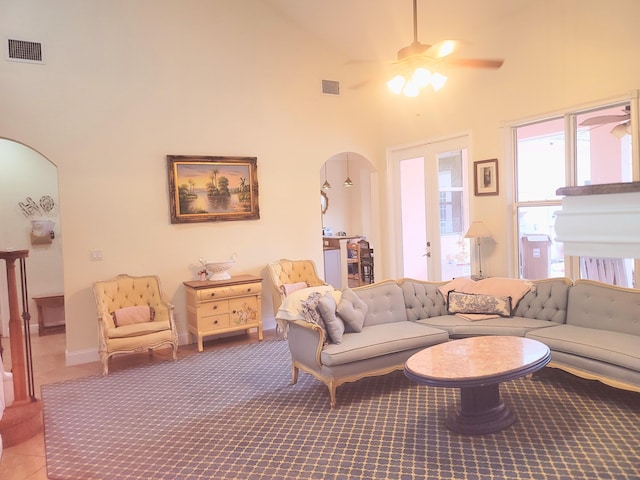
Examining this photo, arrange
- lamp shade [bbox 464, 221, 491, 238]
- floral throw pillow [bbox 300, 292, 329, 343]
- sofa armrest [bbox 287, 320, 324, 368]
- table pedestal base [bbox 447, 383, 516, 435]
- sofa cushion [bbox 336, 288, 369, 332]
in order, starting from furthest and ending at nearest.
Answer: lamp shade [bbox 464, 221, 491, 238] → sofa cushion [bbox 336, 288, 369, 332] → floral throw pillow [bbox 300, 292, 329, 343] → sofa armrest [bbox 287, 320, 324, 368] → table pedestal base [bbox 447, 383, 516, 435]

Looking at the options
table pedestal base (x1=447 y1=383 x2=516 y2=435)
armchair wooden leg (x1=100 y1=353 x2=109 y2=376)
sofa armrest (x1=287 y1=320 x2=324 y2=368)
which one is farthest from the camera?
armchair wooden leg (x1=100 y1=353 x2=109 y2=376)

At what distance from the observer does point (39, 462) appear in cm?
316

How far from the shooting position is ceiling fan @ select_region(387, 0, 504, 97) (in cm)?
336

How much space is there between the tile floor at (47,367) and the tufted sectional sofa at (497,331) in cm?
202

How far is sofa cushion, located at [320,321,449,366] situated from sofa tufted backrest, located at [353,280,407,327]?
13 cm

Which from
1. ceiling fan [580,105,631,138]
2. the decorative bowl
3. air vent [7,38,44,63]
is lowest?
the decorative bowl

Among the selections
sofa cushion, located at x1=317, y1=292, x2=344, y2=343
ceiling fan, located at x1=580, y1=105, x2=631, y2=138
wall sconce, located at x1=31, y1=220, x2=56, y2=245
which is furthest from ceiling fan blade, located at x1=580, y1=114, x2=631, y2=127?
wall sconce, located at x1=31, y1=220, x2=56, y2=245

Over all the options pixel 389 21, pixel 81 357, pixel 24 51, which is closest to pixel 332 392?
pixel 81 357

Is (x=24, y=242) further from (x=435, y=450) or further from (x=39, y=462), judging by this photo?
(x=435, y=450)

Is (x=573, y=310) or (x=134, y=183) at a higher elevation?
(x=134, y=183)

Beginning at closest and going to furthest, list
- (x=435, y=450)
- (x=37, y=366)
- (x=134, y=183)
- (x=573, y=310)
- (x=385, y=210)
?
1. (x=435, y=450)
2. (x=573, y=310)
3. (x=37, y=366)
4. (x=134, y=183)
5. (x=385, y=210)

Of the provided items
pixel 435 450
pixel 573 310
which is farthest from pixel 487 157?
pixel 435 450

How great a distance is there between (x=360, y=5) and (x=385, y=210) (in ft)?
9.69

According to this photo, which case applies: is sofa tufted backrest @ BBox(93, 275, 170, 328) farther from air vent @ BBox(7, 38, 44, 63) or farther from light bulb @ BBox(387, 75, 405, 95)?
light bulb @ BBox(387, 75, 405, 95)
